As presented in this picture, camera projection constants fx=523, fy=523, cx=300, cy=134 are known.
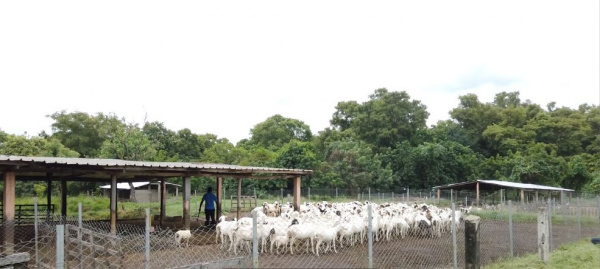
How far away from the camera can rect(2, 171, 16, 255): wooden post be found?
448 inches

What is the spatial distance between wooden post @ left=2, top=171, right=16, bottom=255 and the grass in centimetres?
993

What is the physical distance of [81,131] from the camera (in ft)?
178

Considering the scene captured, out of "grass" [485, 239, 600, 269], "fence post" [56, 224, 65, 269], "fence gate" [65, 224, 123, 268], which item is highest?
"fence post" [56, 224, 65, 269]

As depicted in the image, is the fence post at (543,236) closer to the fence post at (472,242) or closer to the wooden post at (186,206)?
the fence post at (472,242)

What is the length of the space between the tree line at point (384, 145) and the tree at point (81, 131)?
0.34 ft

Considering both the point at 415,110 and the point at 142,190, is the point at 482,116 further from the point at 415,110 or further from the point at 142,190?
the point at 142,190

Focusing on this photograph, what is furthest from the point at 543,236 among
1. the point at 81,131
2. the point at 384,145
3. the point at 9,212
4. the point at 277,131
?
the point at 277,131

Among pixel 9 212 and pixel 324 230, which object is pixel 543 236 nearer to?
pixel 324 230

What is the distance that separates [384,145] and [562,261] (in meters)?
45.3

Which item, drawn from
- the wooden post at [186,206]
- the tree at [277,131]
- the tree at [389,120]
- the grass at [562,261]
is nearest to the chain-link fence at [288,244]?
the grass at [562,261]

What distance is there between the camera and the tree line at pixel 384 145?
138 feet

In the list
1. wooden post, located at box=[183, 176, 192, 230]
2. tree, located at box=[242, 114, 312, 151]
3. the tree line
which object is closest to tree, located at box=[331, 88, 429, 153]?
the tree line

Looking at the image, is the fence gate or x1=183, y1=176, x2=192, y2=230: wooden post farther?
x1=183, y1=176, x2=192, y2=230: wooden post

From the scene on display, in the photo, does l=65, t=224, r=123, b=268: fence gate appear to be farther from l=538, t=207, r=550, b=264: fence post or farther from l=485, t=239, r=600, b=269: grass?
l=538, t=207, r=550, b=264: fence post
